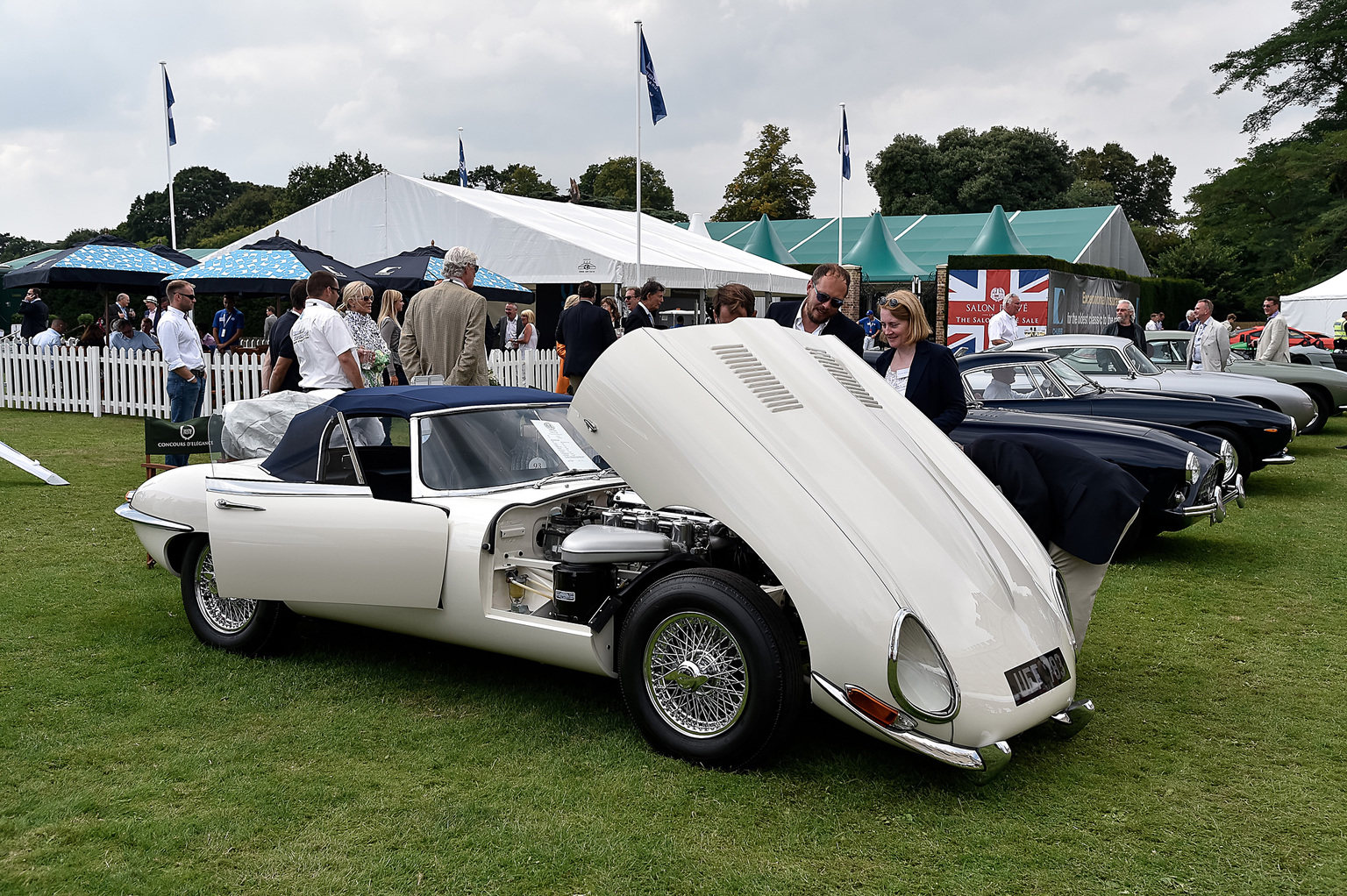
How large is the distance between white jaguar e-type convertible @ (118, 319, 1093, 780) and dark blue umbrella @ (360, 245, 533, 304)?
9.83m

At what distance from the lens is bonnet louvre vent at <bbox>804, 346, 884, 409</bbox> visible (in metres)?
4.32

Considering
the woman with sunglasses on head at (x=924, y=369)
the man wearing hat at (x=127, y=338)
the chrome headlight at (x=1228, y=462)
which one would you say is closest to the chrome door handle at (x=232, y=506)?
the woman with sunglasses on head at (x=924, y=369)

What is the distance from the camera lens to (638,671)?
12.9 ft

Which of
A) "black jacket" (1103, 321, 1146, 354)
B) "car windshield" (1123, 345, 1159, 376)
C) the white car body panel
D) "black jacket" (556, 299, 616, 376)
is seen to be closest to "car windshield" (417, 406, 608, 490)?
the white car body panel

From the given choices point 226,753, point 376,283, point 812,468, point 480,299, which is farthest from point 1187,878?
point 376,283

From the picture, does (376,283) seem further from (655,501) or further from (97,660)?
(655,501)

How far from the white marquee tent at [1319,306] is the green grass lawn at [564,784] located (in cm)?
2477

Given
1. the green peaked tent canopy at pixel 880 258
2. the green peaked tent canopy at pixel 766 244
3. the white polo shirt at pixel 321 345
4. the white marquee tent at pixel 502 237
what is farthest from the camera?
the green peaked tent canopy at pixel 766 244

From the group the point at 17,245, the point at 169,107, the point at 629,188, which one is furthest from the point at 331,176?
the point at 17,245

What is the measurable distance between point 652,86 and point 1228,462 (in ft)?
42.3

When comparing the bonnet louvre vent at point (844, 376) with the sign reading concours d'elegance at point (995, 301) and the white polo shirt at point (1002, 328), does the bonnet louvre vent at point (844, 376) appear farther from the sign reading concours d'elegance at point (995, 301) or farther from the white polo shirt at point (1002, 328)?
the sign reading concours d'elegance at point (995, 301)

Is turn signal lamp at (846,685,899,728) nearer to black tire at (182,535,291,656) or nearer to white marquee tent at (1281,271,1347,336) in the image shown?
black tire at (182,535,291,656)

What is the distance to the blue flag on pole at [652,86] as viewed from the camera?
18.0 meters

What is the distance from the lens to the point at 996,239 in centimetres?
3023
